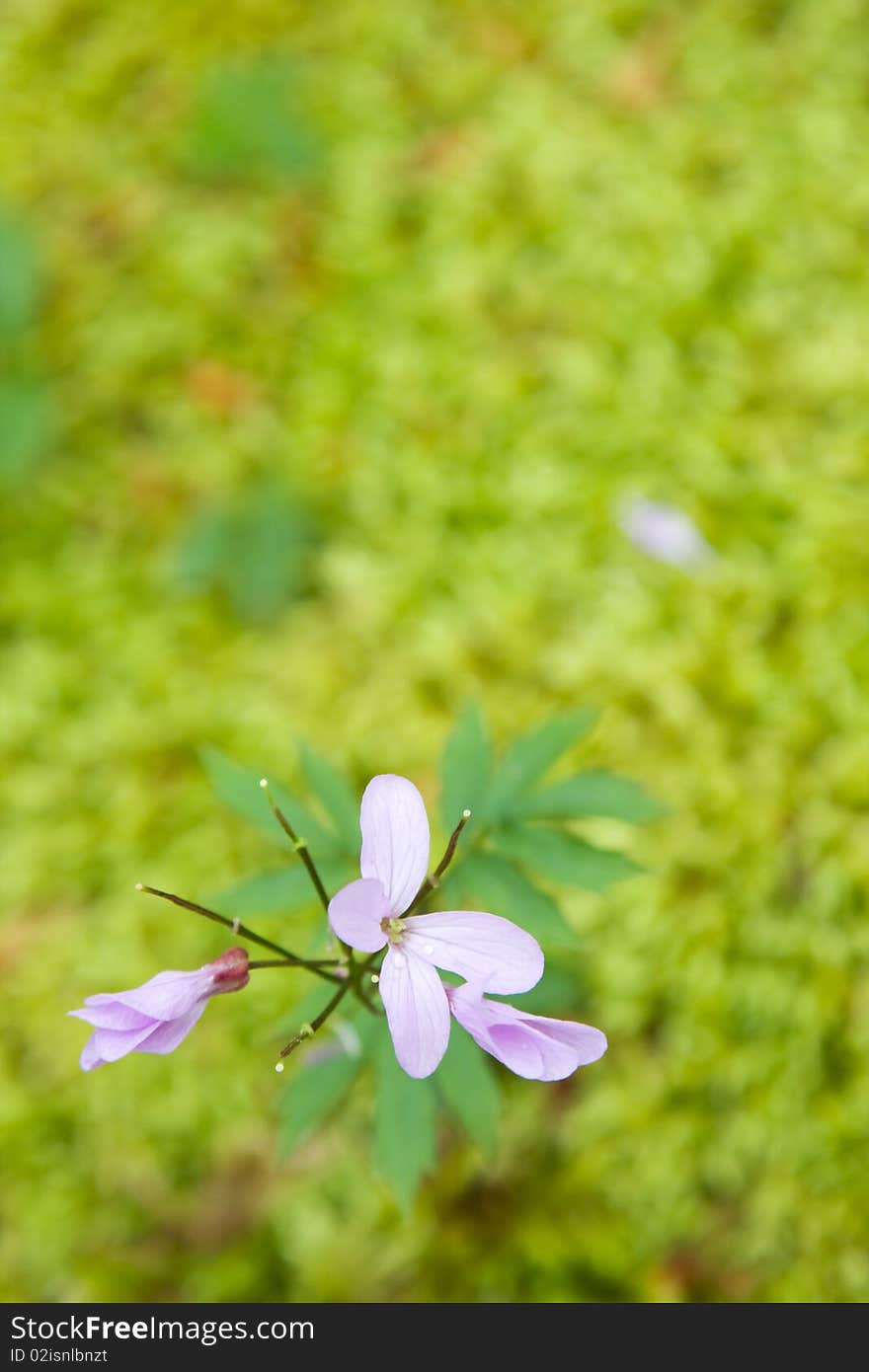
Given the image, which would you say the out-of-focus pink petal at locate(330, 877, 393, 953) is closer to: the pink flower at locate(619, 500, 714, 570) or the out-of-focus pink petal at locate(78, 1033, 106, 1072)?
the out-of-focus pink petal at locate(78, 1033, 106, 1072)

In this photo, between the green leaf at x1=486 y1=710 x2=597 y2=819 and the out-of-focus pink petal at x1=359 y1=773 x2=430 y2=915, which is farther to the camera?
the green leaf at x1=486 y1=710 x2=597 y2=819

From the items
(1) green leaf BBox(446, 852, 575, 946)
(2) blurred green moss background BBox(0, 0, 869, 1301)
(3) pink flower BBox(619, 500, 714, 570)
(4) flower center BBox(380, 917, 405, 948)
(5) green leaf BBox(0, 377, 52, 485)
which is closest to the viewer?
(4) flower center BBox(380, 917, 405, 948)

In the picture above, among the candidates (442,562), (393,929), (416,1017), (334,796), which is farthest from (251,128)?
(416,1017)

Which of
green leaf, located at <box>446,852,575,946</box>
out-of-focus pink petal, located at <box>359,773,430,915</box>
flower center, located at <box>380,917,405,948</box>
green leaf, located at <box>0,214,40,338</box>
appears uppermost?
green leaf, located at <box>0,214,40,338</box>

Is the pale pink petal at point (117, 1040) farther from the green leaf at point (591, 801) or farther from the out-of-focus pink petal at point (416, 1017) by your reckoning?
the green leaf at point (591, 801)

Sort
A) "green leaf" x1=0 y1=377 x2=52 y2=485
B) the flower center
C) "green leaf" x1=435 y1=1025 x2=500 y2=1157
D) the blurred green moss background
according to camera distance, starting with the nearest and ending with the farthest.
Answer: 1. the flower center
2. "green leaf" x1=435 y1=1025 x2=500 y2=1157
3. the blurred green moss background
4. "green leaf" x1=0 y1=377 x2=52 y2=485

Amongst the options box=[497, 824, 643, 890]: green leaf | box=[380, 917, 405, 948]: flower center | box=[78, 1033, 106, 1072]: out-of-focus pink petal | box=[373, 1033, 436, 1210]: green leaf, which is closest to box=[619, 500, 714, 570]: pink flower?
box=[497, 824, 643, 890]: green leaf
